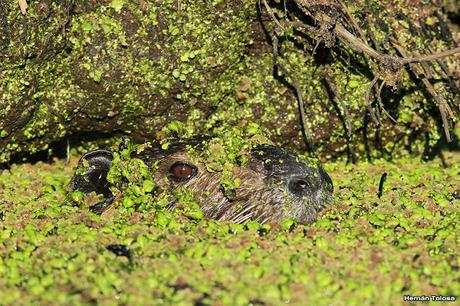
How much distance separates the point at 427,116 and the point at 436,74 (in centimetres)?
44

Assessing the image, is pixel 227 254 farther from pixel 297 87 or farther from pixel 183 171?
pixel 297 87

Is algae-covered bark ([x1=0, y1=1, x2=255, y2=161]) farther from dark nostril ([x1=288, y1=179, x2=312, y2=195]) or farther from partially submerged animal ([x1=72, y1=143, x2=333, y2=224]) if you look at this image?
dark nostril ([x1=288, y1=179, x2=312, y2=195])

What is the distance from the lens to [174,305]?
5109 mm

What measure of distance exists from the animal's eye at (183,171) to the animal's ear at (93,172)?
0.61 m

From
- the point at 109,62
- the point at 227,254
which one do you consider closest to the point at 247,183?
the point at 227,254

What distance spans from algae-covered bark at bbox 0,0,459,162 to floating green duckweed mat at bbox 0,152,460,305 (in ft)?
2.80

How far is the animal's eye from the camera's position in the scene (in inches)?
266

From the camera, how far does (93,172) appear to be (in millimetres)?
6875

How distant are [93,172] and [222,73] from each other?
63.8 inches

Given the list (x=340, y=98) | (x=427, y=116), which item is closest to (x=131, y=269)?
(x=340, y=98)

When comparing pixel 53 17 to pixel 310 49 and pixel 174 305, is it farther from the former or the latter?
pixel 174 305

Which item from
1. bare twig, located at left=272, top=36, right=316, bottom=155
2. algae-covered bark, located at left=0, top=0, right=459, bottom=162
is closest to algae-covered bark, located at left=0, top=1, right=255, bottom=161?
algae-covered bark, located at left=0, top=0, right=459, bottom=162

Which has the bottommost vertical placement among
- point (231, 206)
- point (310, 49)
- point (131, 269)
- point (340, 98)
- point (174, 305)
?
point (174, 305)

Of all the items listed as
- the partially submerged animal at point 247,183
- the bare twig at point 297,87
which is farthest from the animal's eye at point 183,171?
the bare twig at point 297,87
